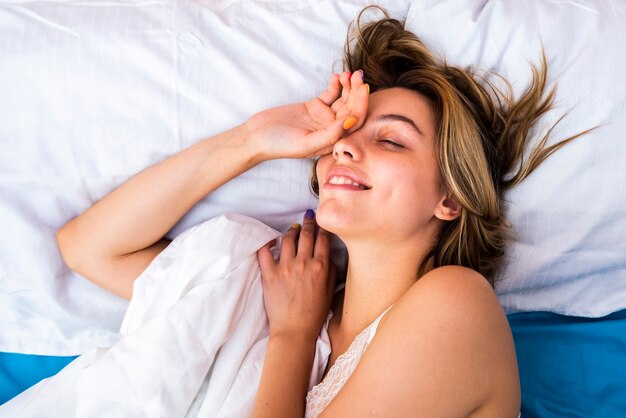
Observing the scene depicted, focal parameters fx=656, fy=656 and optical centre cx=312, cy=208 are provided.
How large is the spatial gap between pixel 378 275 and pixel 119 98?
2.18 feet

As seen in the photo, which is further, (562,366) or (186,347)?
(562,366)

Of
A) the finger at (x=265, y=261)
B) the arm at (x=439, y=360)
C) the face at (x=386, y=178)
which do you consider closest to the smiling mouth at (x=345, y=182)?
the face at (x=386, y=178)

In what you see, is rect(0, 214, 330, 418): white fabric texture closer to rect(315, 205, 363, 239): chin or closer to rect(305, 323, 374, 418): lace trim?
rect(305, 323, 374, 418): lace trim

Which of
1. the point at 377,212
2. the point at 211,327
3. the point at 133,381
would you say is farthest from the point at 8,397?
the point at 377,212

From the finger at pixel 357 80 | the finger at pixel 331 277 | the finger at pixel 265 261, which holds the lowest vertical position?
the finger at pixel 331 277

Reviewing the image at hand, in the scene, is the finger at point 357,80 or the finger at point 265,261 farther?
the finger at point 265,261

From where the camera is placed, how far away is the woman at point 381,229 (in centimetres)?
100

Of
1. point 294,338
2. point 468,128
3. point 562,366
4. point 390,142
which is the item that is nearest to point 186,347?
point 294,338

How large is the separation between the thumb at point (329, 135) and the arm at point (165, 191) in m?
0.04

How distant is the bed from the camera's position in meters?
1.34

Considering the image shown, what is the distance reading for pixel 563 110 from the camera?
4.32ft

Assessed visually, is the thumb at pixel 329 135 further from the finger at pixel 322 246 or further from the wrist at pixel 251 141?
the finger at pixel 322 246

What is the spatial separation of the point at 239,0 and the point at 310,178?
0.44m

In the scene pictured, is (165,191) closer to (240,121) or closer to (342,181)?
(240,121)
